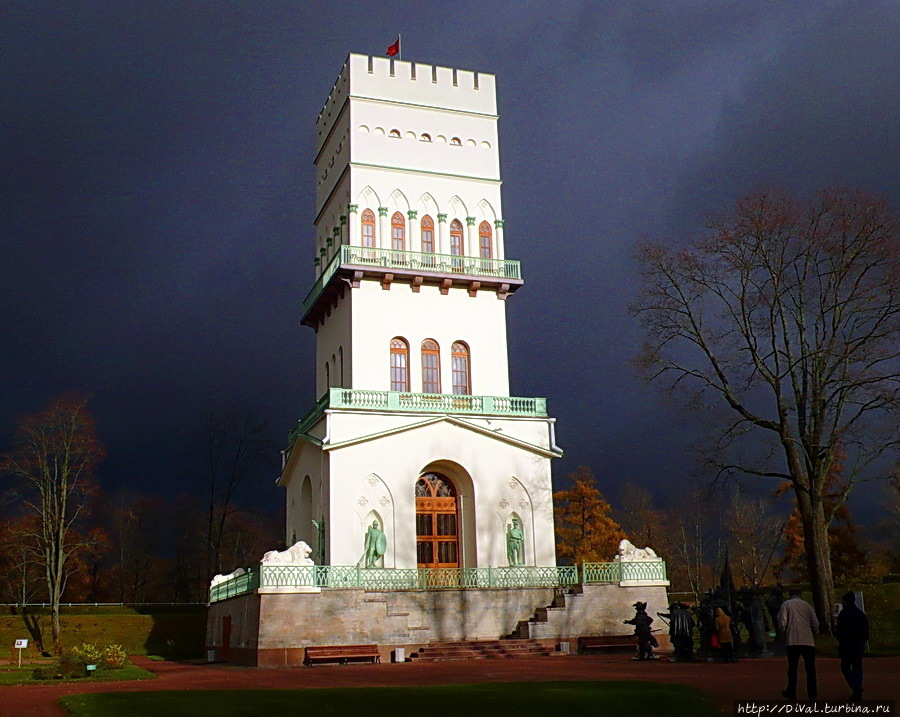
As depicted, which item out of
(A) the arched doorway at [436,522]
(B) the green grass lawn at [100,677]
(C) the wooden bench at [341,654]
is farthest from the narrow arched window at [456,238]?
(B) the green grass lawn at [100,677]

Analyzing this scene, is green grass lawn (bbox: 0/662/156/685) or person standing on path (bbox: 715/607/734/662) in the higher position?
person standing on path (bbox: 715/607/734/662)

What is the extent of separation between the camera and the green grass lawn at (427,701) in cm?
1293

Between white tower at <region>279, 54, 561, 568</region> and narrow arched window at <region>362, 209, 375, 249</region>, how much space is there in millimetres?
52

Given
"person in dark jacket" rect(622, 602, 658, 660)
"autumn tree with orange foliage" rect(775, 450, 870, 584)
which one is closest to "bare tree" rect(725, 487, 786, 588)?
"autumn tree with orange foliage" rect(775, 450, 870, 584)

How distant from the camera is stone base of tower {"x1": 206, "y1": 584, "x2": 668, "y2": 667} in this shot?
2555 centimetres

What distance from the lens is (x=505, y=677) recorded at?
1900 centimetres

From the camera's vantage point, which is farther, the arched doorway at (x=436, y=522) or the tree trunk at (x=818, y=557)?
the arched doorway at (x=436, y=522)

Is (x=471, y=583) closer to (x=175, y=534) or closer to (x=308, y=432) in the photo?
(x=308, y=432)

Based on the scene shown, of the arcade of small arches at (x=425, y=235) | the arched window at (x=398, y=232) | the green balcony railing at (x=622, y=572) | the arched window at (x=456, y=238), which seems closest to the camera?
the green balcony railing at (x=622, y=572)

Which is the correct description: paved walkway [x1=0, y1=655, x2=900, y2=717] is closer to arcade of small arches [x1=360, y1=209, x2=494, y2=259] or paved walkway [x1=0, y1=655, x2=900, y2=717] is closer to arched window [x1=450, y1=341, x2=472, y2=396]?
arched window [x1=450, y1=341, x2=472, y2=396]

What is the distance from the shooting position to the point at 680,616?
2370 cm

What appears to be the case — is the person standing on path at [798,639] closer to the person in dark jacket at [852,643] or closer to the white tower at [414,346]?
the person in dark jacket at [852,643]

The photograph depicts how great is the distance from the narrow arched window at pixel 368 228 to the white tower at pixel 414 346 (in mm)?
52

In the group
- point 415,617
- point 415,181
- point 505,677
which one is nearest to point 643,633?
point 505,677
